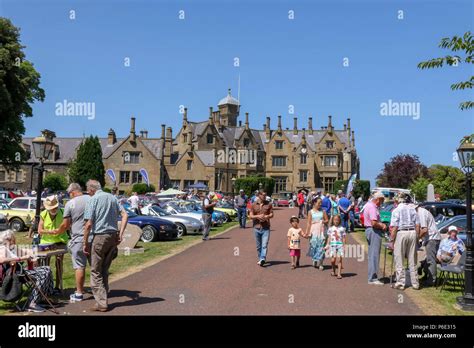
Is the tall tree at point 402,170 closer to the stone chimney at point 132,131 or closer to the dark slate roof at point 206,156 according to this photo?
the dark slate roof at point 206,156

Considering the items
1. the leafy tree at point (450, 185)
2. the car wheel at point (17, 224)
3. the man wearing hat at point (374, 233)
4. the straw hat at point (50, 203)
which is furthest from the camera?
the leafy tree at point (450, 185)

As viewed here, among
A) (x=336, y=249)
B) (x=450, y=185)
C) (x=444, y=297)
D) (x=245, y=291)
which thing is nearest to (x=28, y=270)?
(x=245, y=291)

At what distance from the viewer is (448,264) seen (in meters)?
10.4

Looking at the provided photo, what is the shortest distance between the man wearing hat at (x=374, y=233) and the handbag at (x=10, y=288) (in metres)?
7.13

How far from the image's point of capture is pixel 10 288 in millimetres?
7605

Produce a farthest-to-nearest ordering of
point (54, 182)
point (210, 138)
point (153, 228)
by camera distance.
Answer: point (210, 138) → point (54, 182) → point (153, 228)

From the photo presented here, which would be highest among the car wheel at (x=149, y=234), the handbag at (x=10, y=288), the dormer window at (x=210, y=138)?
the dormer window at (x=210, y=138)

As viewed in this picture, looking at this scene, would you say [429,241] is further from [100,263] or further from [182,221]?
[182,221]

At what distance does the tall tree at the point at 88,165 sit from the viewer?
194ft

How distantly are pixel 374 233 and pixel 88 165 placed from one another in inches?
2085

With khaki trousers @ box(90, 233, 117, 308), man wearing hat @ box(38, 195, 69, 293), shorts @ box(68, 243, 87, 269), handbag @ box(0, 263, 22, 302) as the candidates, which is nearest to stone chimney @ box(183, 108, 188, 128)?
man wearing hat @ box(38, 195, 69, 293)

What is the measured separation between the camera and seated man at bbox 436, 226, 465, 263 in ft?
35.3

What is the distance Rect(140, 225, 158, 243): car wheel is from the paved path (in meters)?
5.14

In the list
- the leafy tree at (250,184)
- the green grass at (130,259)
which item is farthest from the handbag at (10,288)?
the leafy tree at (250,184)
